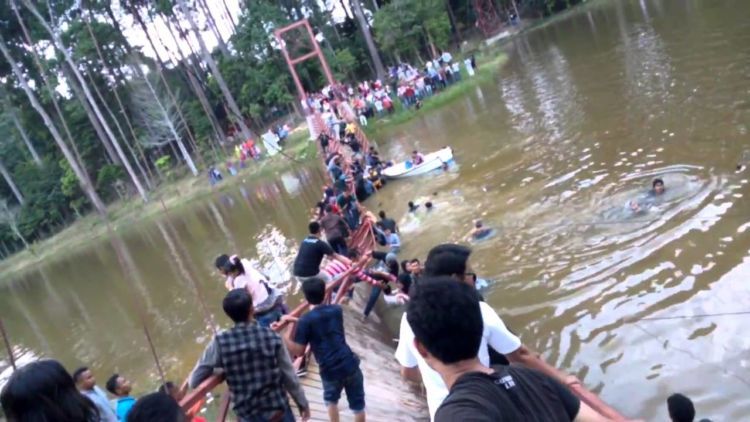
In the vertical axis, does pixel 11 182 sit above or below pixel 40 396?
above

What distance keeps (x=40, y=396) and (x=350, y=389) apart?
2725 millimetres

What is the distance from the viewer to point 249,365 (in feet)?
13.8

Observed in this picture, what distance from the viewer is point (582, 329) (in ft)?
25.2

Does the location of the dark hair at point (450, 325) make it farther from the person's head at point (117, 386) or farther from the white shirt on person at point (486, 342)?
the person's head at point (117, 386)

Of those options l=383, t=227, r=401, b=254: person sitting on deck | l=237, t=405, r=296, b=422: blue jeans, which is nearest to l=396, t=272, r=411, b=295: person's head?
l=383, t=227, r=401, b=254: person sitting on deck

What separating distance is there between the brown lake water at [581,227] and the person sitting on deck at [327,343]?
1.45 meters

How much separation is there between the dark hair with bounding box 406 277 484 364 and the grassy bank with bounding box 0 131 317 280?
3147 centimetres

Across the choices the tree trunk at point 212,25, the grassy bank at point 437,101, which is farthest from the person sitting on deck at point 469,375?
the tree trunk at point 212,25

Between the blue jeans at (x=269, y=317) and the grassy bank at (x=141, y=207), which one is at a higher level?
the blue jeans at (x=269, y=317)

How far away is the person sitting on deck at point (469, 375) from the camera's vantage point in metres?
1.85

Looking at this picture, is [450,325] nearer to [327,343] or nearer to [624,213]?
[327,343]

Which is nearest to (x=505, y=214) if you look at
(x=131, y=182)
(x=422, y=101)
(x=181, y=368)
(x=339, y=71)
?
(x=181, y=368)

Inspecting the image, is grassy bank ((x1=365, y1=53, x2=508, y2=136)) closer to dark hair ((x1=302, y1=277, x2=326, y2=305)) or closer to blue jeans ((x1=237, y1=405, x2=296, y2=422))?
dark hair ((x1=302, y1=277, x2=326, y2=305))

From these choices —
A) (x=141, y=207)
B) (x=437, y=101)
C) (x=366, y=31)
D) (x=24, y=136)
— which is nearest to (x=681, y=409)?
(x=437, y=101)
